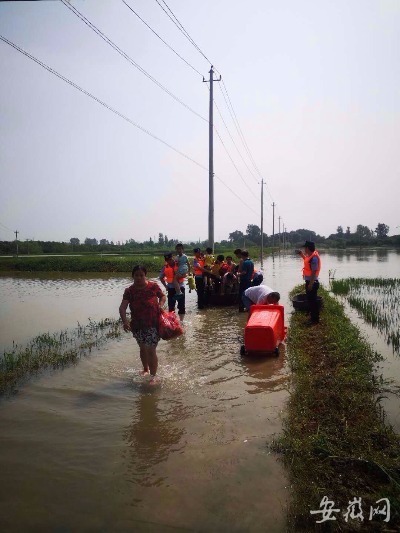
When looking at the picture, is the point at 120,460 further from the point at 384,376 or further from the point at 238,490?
the point at 384,376

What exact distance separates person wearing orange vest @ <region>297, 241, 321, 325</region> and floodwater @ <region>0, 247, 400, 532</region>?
239 cm

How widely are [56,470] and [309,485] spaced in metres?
2.24

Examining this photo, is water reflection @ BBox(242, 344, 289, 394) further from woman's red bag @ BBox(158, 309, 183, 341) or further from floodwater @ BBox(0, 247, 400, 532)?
woman's red bag @ BBox(158, 309, 183, 341)

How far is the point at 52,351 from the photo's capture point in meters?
8.10

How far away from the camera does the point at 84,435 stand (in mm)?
4480

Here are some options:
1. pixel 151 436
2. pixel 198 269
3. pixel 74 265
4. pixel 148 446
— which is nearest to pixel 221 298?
pixel 198 269

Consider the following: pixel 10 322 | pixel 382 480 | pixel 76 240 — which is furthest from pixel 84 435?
pixel 76 240

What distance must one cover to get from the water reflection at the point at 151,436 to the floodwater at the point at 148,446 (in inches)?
0.4

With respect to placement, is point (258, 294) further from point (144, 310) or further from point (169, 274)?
point (144, 310)

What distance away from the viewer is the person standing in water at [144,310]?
609cm

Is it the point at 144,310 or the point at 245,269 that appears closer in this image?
the point at 144,310

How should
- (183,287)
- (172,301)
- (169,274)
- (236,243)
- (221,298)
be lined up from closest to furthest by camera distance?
(169,274), (172,301), (183,287), (221,298), (236,243)

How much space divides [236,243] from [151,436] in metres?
115

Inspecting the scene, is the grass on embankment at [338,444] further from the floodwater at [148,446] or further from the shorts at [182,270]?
the shorts at [182,270]
